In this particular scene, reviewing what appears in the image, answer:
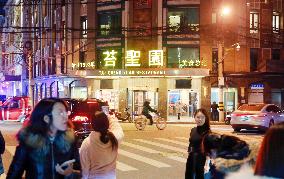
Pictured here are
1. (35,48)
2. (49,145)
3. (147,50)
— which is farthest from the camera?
(35,48)

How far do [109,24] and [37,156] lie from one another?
41.7 metres

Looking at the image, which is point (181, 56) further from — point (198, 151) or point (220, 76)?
point (198, 151)

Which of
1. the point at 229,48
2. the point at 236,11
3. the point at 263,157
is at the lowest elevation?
the point at 263,157

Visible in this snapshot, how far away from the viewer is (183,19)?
43.6 metres

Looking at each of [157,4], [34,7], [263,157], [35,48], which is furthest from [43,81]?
[263,157]

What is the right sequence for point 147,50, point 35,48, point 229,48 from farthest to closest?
point 35,48, point 147,50, point 229,48

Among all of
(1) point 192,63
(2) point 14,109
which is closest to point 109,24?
(1) point 192,63

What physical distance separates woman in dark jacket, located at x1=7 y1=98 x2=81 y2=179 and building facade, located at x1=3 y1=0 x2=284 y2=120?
121ft

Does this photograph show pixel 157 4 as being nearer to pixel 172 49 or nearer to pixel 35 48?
pixel 172 49

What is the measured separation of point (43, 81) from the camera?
56.2 m

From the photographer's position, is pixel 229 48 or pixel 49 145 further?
pixel 229 48

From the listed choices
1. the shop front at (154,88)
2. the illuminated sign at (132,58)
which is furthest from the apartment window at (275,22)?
the illuminated sign at (132,58)

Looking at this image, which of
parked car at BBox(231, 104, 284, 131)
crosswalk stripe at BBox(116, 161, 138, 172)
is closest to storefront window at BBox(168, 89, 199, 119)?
parked car at BBox(231, 104, 284, 131)

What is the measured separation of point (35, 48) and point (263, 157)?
6245 centimetres
